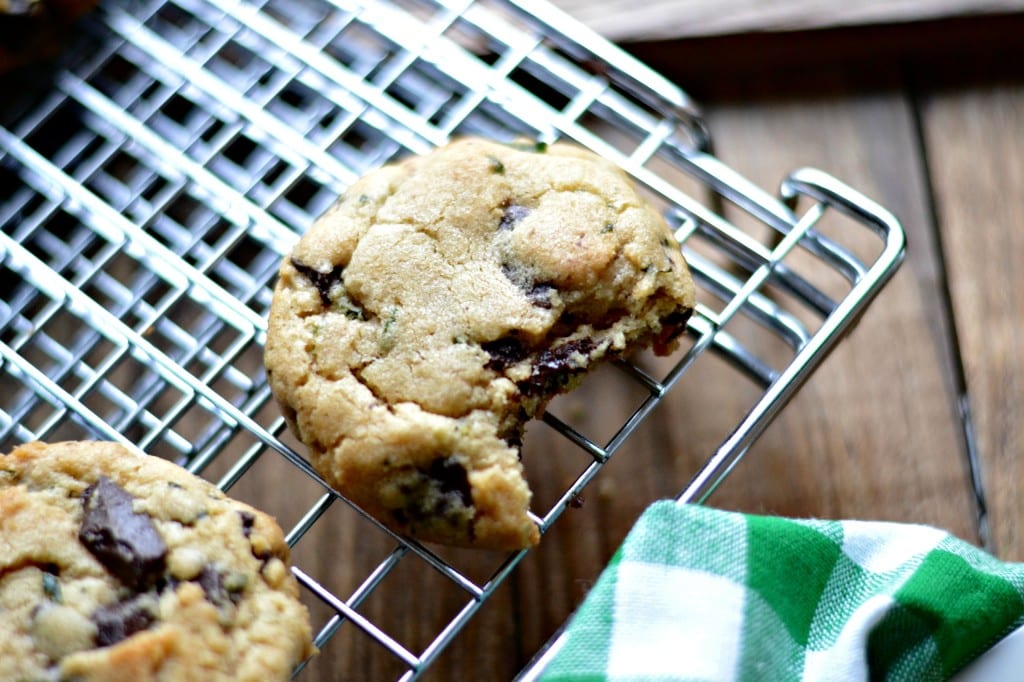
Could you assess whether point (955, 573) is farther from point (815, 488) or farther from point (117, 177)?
point (117, 177)

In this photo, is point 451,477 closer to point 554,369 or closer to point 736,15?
point 554,369

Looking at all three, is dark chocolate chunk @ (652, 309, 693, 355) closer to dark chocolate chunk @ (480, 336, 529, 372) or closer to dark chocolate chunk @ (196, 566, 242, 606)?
dark chocolate chunk @ (480, 336, 529, 372)

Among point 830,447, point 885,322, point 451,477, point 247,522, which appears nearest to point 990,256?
point 885,322

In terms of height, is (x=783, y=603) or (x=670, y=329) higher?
(x=670, y=329)

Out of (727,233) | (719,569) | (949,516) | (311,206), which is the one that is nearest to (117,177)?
(311,206)

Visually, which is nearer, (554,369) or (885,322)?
(554,369)
